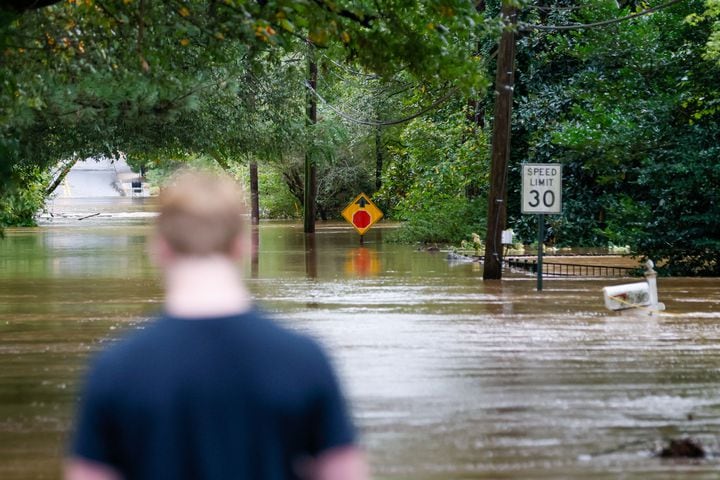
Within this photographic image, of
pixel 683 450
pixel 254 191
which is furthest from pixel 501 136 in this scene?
pixel 254 191

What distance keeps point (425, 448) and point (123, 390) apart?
18.4 ft

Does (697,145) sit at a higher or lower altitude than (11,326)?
higher

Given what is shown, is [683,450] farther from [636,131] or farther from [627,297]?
[636,131]

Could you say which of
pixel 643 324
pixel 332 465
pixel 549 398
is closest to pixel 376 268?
pixel 643 324

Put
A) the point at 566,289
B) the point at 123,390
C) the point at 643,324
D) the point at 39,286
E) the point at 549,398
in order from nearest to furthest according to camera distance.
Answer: the point at 123,390 → the point at 549,398 → the point at 643,324 → the point at 566,289 → the point at 39,286

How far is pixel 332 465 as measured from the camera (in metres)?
3.03

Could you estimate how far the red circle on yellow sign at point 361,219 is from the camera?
37.9 metres

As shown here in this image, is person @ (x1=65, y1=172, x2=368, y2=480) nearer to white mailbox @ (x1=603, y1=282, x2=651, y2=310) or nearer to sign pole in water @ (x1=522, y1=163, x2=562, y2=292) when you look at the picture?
white mailbox @ (x1=603, y1=282, x2=651, y2=310)

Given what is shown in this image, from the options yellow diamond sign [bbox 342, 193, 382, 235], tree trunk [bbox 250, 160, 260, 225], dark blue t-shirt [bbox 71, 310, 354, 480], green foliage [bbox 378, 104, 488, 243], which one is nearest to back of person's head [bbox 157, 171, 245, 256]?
dark blue t-shirt [bbox 71, 310, 354, 480]

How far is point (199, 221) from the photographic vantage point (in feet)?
9.82

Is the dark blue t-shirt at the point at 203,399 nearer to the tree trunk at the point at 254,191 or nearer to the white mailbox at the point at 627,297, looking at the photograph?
the white mailbox at the point at 627,297

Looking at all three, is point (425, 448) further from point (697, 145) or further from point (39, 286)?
point (697, 145)

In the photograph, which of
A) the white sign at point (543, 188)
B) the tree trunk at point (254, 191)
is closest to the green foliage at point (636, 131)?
the white sign at point (543, 188)

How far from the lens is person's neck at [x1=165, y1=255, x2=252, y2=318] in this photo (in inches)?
116
